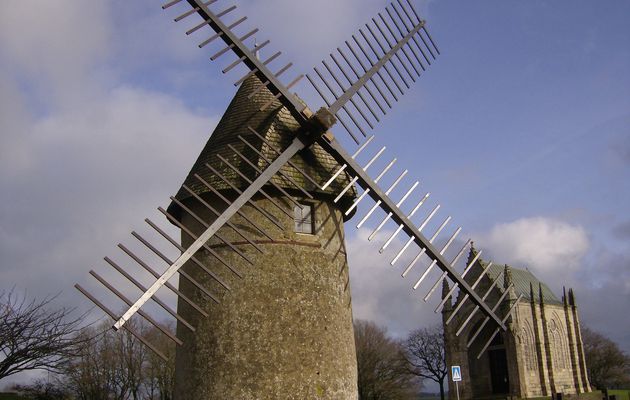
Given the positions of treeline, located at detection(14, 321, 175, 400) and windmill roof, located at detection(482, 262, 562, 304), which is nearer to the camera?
treeline, located at detection(14, 321, 175, 400)

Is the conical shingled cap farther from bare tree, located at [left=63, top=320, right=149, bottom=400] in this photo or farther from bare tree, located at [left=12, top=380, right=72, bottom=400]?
bare tree, located at [left=63, top=320, right=149, bottom=400]

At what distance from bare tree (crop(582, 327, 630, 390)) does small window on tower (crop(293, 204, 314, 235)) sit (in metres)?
60.9

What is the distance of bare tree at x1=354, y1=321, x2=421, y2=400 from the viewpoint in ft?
169

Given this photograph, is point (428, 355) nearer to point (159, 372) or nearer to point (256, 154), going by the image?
point (159, 372)

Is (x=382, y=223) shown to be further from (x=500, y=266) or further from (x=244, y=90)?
(x=500, y=266)

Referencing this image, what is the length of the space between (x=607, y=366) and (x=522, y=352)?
3469 cm

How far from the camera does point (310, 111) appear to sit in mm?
11164

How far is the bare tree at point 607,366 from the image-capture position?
62594 mm

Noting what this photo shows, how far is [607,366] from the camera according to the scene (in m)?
62.6

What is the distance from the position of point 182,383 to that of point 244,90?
20.4ft

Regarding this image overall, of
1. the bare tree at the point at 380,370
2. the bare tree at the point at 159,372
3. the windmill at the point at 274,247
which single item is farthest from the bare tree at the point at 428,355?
the windmill at the point at 274,247

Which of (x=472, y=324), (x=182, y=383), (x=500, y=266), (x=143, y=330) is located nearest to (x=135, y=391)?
(x=143, y=330)

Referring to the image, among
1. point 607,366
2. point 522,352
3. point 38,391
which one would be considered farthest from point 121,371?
point 607,366

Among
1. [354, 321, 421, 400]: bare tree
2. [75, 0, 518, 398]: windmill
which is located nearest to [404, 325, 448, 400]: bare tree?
[354, 321, 421, 400]: bare tree
